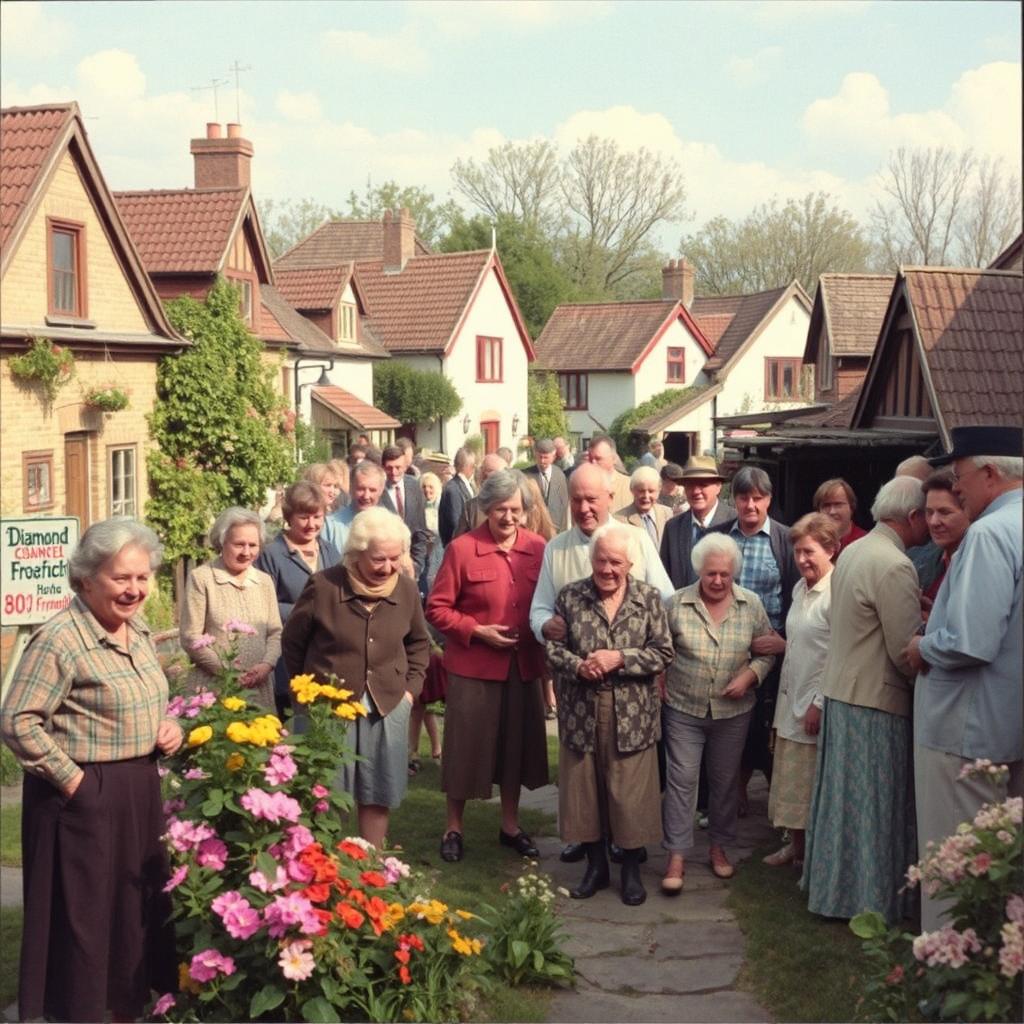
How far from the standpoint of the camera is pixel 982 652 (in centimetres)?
466

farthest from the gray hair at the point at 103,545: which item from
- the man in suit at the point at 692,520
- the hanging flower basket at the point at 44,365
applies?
the hanging flower basket at the point at 44,365

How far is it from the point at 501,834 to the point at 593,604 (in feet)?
5.75

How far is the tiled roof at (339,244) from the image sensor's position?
48.1m

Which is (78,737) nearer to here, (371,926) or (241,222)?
(371,926)

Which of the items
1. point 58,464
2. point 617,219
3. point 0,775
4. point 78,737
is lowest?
point 0,775

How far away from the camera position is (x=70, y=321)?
1703cm

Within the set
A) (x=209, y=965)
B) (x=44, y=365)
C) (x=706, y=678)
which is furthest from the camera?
(x=44, y=365)

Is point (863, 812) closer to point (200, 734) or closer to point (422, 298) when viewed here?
point (200, 734)

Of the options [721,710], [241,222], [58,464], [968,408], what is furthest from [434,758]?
[241,222]

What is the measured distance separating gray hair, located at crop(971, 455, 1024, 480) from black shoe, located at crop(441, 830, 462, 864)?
362 cm

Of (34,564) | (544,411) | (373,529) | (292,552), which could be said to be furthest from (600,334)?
(373,529)

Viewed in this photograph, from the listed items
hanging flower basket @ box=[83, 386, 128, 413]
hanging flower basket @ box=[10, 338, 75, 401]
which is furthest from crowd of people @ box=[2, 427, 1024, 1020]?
hanging flower basket @ box=[83, 386, 128, 413]

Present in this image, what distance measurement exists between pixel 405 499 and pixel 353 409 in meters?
22.3

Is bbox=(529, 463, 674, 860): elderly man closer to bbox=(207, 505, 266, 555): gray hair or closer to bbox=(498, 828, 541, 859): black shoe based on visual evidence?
bbox=(498, 828, 541, 859): black shoe
